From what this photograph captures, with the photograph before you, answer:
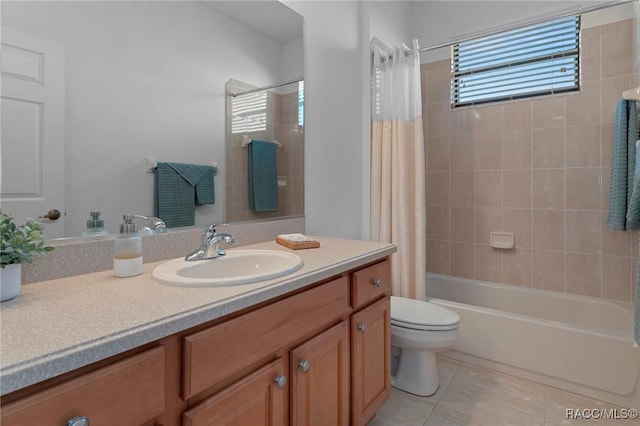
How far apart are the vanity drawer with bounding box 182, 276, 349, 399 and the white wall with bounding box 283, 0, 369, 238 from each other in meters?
0.87

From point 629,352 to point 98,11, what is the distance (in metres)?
2.72

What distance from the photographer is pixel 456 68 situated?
9.23 ft

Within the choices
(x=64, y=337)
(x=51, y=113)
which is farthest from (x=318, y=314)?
(x=51, y=113)

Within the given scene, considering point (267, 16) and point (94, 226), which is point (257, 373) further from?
point (267, 16)

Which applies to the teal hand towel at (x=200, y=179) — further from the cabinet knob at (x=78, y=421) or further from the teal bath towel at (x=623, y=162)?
the teal bath towel at (x=623, y=162)

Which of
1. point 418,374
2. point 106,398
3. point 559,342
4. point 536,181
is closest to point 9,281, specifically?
point 106,398

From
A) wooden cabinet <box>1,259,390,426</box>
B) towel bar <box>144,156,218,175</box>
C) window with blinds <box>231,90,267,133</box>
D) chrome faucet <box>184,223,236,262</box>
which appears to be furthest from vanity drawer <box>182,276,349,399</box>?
window with blinds <box>231,90,267,133</box>

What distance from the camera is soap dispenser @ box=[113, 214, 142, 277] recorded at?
38.7 inches

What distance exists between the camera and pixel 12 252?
758 millimetres

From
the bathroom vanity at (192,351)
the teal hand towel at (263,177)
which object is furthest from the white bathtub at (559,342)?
the teal hand towel at (263,177)

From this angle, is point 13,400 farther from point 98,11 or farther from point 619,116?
point 619,116

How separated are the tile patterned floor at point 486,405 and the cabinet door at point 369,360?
28 cm

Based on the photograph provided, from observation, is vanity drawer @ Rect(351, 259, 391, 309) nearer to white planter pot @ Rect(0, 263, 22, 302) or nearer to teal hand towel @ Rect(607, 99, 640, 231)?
white planter pot @ Rect(0, 263, 22, 302)

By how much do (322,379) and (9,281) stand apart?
2.96 feet
